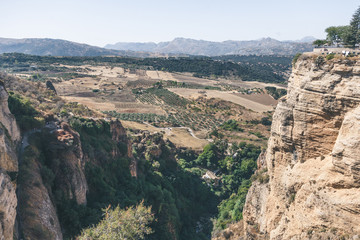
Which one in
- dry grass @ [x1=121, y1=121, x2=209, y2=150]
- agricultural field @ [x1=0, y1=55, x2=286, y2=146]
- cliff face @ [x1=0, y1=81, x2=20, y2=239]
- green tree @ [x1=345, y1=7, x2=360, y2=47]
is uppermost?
green tree @ [x1=345, y1=7, x2=360, y2=47]

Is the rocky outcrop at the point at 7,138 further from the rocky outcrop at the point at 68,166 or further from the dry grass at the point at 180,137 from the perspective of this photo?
the dry grass at the point at 180,137

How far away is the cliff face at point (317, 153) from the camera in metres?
17.9

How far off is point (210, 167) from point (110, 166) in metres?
29.7

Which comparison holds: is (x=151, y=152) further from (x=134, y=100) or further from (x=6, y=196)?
(x=134, y=100)

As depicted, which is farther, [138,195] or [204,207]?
[204,207]

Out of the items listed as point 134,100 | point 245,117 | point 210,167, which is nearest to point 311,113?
point 210,167

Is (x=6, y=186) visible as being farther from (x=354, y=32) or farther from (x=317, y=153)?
(x=354, y=32)

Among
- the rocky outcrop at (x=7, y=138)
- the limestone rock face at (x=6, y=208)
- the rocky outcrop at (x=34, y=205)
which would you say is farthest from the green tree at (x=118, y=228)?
the rocky outcrop at (x=7, y=138)

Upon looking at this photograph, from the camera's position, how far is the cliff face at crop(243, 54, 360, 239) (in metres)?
17.9

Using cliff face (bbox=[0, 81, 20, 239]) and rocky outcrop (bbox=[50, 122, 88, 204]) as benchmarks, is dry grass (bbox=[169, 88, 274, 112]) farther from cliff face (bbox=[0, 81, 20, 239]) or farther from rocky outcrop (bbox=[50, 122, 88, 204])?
cliff face (bbox=[0, 81, 20, 239])

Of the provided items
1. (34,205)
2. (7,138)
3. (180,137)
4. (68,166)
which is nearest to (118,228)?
(34,205)

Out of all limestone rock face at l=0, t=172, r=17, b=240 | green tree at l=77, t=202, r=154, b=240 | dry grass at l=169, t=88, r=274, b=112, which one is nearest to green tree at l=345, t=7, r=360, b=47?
green tree at l=77, t=202, r=154, b=240

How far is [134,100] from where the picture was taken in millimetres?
123750

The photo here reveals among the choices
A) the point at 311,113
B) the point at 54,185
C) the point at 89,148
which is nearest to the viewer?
the point at 311,113
